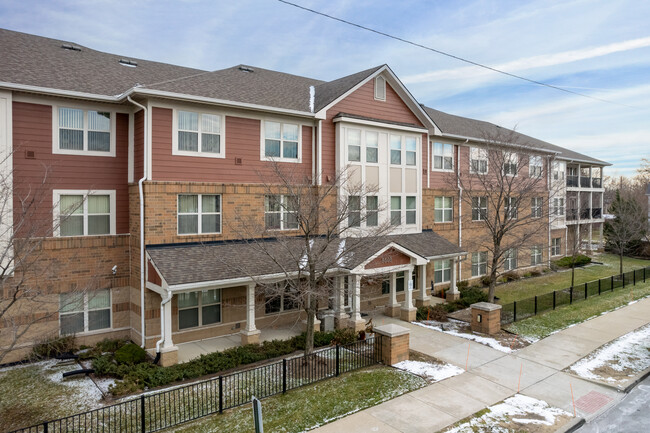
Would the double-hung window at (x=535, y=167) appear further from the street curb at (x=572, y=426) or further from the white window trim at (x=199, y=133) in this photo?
the white window trim at (x=199, y=133)

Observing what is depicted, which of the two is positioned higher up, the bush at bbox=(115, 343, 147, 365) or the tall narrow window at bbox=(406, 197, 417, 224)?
the tall narrow window at bbox=(406, 197, 417, 224)

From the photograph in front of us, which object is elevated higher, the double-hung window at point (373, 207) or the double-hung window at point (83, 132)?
the double-hung window at point (83, 132)

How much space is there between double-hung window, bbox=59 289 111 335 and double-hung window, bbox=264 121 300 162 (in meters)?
7.78

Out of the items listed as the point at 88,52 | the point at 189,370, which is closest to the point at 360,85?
the point at 88,52

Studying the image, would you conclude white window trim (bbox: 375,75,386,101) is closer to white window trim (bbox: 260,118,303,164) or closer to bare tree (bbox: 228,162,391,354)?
bare tree (bbox: 228,162,391,354)

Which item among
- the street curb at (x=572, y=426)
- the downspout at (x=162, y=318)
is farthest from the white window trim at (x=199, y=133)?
the street curb at (x=572, y=426)

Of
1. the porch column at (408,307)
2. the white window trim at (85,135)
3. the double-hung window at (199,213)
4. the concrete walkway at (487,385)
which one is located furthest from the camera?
the porch column at (408,307)

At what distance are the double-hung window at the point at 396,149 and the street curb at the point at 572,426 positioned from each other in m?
12.8

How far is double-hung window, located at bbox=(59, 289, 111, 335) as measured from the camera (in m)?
13.9

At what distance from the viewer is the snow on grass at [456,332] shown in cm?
1445

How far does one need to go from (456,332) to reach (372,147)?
859 centimetres

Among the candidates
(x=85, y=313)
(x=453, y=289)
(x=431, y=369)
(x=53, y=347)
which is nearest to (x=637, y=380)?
(x=431, y=369)

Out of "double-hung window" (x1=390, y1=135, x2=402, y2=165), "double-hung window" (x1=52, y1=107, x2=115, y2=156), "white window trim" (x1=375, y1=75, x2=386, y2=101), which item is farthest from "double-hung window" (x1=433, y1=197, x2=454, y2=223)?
"double-hung window" (x1=52, y1=107, x2=115, y2=156)

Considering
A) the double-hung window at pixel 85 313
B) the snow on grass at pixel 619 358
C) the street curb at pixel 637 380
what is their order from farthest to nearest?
the double-hung window at pixel 85 313 < the snow on grass at pixel 619 358 < the street curb at pixel 637 380
